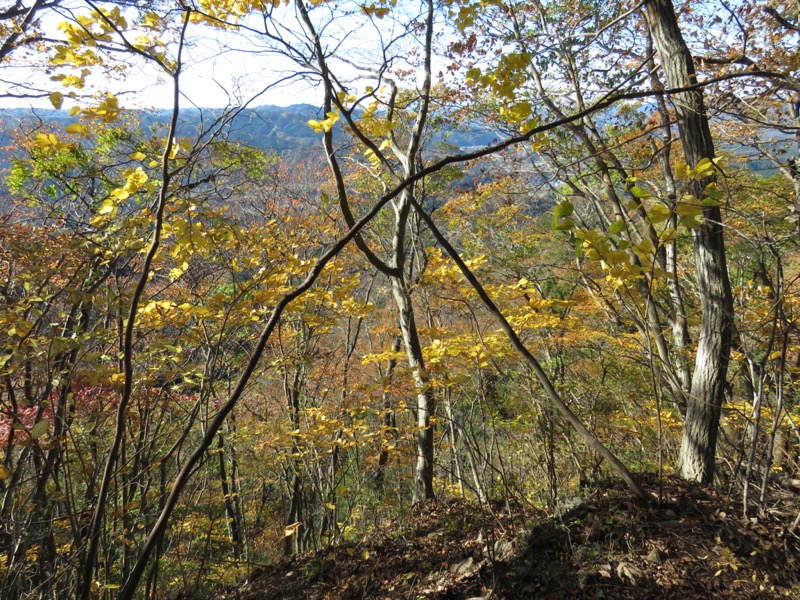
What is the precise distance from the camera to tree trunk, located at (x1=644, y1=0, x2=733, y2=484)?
2.68 meters

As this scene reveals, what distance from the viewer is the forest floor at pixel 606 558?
2.01m

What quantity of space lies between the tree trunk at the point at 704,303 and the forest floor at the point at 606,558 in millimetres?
271

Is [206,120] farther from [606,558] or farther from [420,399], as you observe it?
[606,558]

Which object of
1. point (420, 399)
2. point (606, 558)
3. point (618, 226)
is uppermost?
point (618, 226)

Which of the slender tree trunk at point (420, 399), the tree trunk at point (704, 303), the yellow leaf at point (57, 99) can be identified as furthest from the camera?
the slender tree trunk at point (420, 399)

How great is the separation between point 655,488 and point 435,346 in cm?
202

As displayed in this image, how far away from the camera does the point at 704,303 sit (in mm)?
2785

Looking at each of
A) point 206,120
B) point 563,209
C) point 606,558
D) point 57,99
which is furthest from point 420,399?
point 57,99

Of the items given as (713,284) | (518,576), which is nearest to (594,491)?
(518,576)

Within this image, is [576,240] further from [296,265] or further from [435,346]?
[435,346]

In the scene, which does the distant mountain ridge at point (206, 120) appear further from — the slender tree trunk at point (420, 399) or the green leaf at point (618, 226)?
the slender tree trunk at point (420, 399)

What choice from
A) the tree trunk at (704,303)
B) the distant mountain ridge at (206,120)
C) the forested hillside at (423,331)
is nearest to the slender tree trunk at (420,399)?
the forested hillside at (423,331)

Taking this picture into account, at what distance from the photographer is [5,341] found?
7.32ft

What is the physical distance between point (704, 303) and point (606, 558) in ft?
5.69
